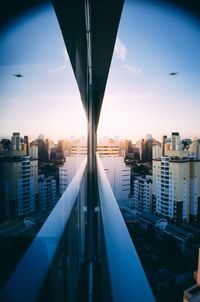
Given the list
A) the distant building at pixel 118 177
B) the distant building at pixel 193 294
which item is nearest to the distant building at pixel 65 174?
the distant building at pixel 118 177

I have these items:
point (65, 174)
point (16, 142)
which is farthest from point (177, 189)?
point (16, 142)

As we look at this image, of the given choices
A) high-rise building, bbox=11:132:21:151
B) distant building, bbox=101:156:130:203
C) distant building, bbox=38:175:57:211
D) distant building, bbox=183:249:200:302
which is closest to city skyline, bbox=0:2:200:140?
high-rise building, bbox=11:132:21:151

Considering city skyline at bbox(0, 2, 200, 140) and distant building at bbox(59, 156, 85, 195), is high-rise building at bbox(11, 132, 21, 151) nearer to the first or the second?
city skyline at bbox(0, 2, 200, 140)

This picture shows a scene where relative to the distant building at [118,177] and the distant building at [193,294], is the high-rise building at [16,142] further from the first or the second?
the distant building at [118,177]

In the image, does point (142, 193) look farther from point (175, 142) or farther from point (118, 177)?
point (118, 177)

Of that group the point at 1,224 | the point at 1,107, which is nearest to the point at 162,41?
the point at 1,107
